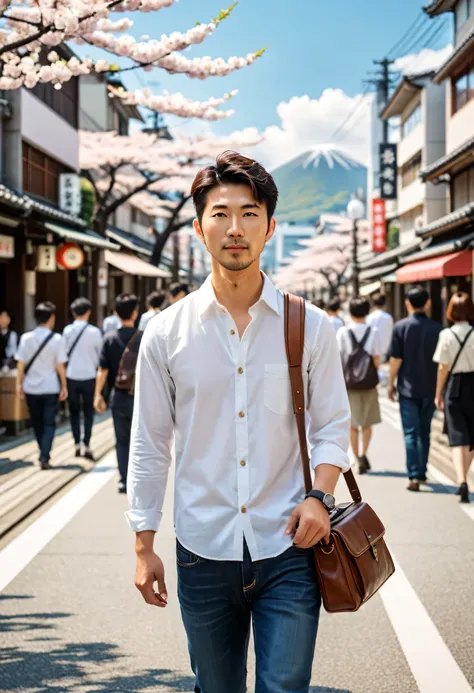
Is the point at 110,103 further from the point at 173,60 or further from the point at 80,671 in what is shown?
the point at 80,671

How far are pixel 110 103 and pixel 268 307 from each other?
37997 mm

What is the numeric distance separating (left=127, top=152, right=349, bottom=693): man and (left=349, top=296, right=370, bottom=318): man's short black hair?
716cm

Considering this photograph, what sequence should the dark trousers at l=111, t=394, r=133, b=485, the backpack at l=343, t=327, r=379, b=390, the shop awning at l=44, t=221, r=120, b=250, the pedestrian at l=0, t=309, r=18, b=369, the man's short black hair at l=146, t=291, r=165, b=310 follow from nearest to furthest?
the dark trousers at l=111, t=394, r=133, b=485 → the man's short black hair at l=146, t=291, r=165, b=310 → the backpack at l=343, t=327, r=379, b=390 → the pedestrian at l=0, t=309, r=18, b=369 → the shop awning at l=44, t=221, r=120, b=250

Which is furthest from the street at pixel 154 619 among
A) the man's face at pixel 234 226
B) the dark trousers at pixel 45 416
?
the dark trousers at pixel 45 416

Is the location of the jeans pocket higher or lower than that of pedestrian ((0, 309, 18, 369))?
lower

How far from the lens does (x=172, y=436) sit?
2.74 m

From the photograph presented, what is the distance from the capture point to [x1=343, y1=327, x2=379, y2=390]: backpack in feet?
32.0

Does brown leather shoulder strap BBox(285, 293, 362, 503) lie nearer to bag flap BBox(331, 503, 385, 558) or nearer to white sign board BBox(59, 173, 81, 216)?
bag flap BBox(331, 503, 385, 558)

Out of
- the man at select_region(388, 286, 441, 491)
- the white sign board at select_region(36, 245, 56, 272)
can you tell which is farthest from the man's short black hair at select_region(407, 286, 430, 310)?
the white sign board at select_region(36, 245, 56, 272)

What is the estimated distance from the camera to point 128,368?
7.94 meters

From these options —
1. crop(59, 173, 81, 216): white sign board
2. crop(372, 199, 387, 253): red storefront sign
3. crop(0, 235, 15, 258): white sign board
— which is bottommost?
crop(0, 235, 15, 258): white sign board

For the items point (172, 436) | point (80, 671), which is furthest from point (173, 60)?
point (172, 436)

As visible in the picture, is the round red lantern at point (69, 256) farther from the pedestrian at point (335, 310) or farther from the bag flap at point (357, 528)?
the bag flap at point (357, 528)

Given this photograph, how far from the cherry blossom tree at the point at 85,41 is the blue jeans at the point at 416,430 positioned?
3.72 metres
